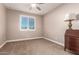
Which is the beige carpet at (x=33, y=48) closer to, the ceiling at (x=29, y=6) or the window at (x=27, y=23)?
the window at (x=27, y=23)

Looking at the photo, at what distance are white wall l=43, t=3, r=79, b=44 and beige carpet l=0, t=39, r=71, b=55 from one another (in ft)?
0.62

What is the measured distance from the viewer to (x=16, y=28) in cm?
212

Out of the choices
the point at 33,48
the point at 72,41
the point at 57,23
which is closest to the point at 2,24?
the point at 33,48

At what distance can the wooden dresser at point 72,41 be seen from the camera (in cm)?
209

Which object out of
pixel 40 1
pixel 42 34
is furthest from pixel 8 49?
pixel 40 1

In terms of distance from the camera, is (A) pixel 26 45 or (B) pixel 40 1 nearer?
(B) pixel 40 1

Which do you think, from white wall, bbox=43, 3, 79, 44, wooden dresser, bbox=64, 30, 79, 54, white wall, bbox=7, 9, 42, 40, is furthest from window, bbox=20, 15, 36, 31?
wooden dresser, bbox=64, 30, 79, 54

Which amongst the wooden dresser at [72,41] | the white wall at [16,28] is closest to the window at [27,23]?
the white wall at [16,28]

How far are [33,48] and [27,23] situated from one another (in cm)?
58

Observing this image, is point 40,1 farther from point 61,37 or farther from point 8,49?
point 8,49

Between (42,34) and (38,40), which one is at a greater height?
(42,34)

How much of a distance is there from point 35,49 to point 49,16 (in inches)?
32.4

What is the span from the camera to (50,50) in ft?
6.64
